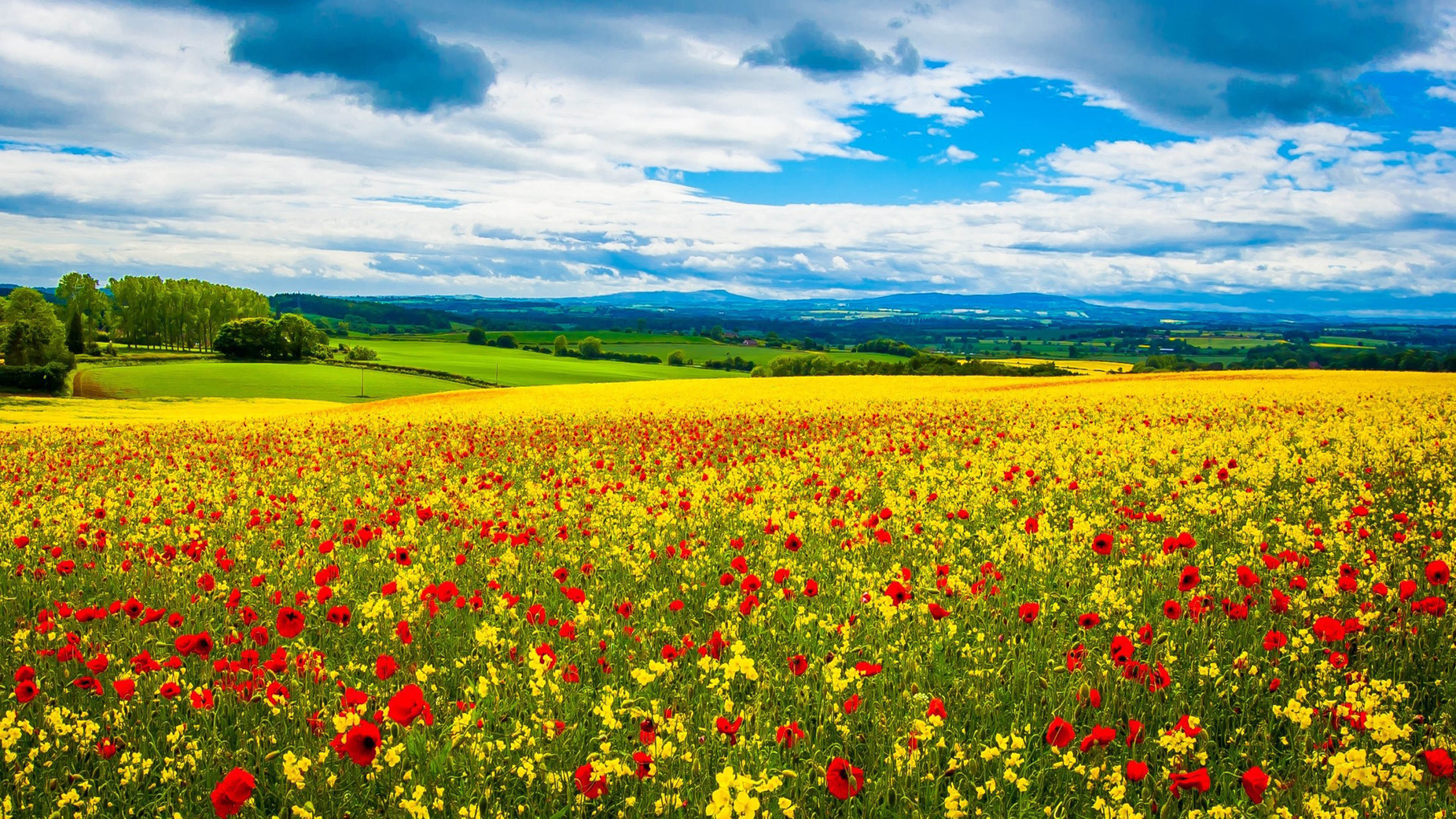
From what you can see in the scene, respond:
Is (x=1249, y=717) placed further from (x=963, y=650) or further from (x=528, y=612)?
(x=528, y=612)

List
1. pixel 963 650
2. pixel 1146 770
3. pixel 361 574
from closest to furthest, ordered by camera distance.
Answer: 1. pixel 1146 770
2. pixel 963 650
3. pixel 361 574

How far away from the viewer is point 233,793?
9.64ft

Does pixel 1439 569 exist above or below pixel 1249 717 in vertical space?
above

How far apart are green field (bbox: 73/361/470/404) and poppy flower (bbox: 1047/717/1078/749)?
50.5 metres

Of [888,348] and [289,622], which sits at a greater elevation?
[888,348]

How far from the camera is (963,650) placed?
474cm

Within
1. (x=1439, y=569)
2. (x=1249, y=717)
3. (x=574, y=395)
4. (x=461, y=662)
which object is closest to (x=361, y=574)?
(x=461, y=662)

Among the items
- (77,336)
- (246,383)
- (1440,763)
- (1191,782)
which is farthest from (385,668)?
(77,336)

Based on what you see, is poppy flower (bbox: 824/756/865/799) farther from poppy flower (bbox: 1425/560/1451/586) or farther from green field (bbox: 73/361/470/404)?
green field (bbox: 73/361/470/404)

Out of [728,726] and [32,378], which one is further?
[32,378]

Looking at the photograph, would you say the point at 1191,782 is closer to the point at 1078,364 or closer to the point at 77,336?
the point at 1078,364

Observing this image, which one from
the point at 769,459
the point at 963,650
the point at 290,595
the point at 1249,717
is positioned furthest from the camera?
the point at 769,459

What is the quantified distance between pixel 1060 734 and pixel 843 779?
995mm

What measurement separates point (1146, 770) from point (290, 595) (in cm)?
582
